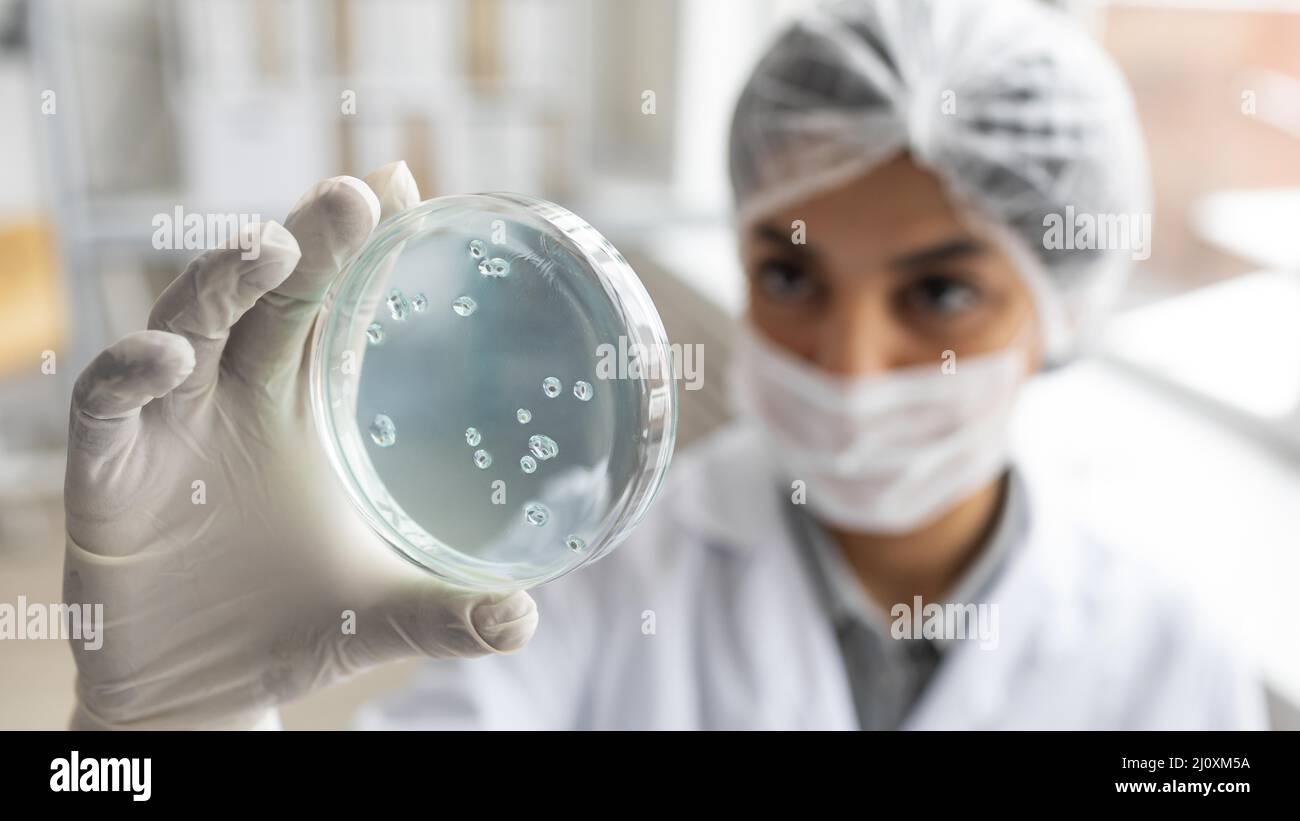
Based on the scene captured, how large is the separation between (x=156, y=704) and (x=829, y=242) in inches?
26.0

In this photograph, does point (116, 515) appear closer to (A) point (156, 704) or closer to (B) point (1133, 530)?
(A) point (156, 704)

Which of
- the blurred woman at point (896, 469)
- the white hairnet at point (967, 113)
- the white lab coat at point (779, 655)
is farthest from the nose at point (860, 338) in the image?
the white lab coat at point (779, 655)

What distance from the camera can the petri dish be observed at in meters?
0.47

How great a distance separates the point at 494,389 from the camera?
0.48 meters

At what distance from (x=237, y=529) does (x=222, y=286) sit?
0.16 meters

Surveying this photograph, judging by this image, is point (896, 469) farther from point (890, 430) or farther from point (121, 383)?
point (121, 383)

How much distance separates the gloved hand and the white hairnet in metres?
0.56

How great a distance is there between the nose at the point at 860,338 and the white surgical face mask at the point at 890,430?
0.5 inches

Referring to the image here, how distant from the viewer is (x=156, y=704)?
0.62m

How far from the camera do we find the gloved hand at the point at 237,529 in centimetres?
49
